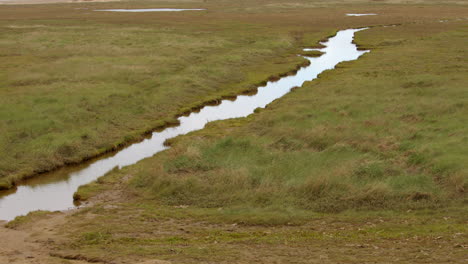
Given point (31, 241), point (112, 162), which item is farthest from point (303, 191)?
point (112, 162)

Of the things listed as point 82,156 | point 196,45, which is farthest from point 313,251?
point 196,45

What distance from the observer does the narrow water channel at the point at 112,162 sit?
71.4 ft

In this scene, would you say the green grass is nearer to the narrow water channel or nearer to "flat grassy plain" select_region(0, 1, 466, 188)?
the narrow water channel

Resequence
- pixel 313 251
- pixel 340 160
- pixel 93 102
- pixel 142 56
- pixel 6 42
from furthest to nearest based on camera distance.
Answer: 1. pixel 6 42
2. pixel 142 56
3. pixel 93 102
4. pixel 340 160
5. pixel 313 251

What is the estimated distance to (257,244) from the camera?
15133 millimetres

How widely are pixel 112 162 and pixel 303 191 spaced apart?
11.2m

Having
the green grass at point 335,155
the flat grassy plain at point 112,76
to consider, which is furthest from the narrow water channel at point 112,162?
the green grass at point 335,155

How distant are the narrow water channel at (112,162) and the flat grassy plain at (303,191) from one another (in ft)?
4.01

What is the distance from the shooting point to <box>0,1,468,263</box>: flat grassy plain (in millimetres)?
14727

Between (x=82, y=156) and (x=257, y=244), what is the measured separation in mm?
14689

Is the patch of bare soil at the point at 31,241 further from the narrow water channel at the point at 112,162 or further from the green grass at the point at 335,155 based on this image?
the green grass at the point at 335,155

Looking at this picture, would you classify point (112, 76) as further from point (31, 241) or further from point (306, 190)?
point (31, 241)

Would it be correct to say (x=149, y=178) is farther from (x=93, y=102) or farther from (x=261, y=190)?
(x=93, y=102)

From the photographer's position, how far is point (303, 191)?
19578mm
